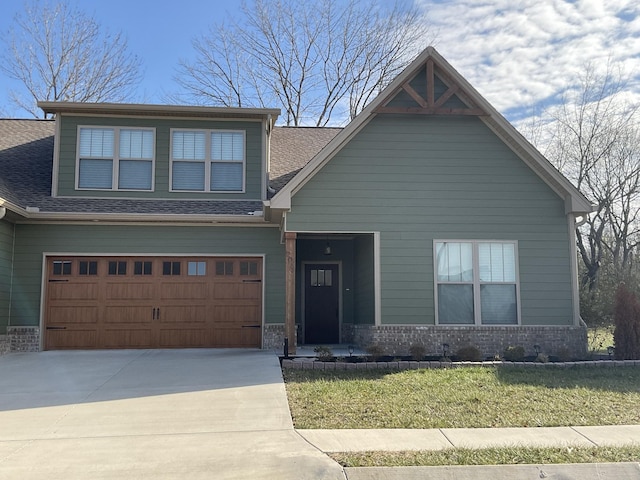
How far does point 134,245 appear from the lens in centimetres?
1227

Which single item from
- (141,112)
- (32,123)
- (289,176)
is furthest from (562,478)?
(32,123)

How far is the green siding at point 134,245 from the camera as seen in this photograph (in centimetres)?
1198

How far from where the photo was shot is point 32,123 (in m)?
15.3

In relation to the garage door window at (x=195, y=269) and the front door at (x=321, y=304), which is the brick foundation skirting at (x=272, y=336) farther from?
the garage door window at (x=195, y=269)

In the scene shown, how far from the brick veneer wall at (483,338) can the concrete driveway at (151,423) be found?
231 centimetres

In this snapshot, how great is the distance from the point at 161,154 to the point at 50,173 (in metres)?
2.85

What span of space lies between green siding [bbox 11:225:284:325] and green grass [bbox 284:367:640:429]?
378 cm

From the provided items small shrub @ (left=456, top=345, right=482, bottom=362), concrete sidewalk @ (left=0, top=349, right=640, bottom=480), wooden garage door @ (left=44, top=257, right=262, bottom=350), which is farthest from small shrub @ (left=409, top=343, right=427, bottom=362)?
wooden garage door @ (left=44, top=257, right=262, bottom=350)


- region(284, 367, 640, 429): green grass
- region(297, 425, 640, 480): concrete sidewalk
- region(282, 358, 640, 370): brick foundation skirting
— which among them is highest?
region(282, 358, 640, 370): brick foundation skirting

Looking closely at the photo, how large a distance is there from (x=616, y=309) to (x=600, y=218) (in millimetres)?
14524

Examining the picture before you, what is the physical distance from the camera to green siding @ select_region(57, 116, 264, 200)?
12.7 m

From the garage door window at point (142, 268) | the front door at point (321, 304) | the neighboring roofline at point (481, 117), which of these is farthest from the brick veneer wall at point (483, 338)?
the garage door window at point (142, 268)

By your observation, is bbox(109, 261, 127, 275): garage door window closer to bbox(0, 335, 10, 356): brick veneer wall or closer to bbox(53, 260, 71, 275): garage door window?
bbox(53, 260, 71, 275): garage door window

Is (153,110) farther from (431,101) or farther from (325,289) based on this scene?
(431,101)
